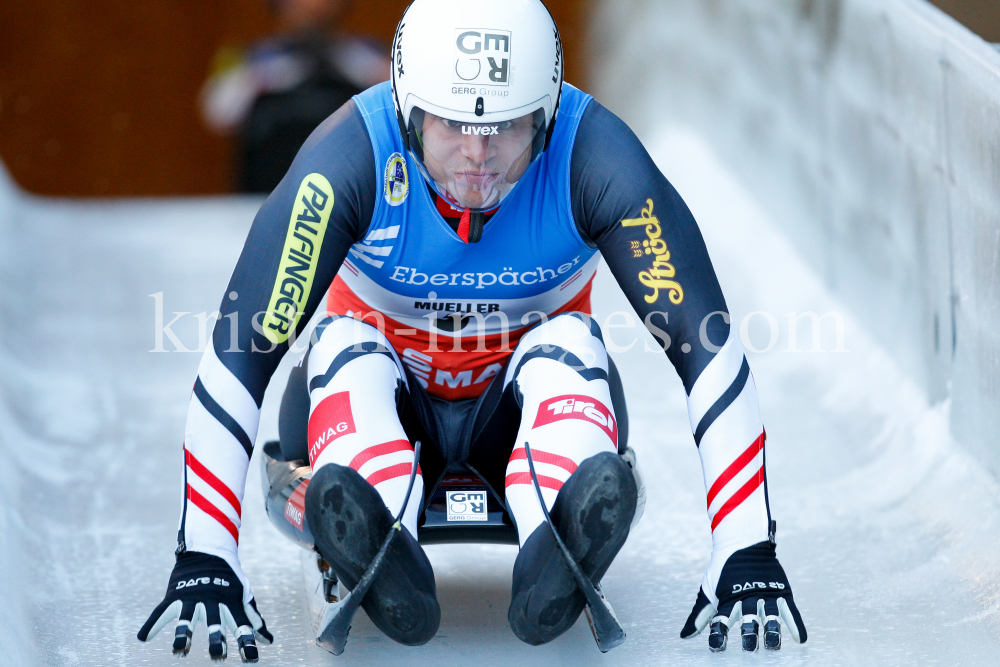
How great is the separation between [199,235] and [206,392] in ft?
10.0

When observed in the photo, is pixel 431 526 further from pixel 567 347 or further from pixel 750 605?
pixel 750 605

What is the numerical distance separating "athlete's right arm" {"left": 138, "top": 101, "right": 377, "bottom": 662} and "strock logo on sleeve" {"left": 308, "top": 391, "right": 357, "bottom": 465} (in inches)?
4.4

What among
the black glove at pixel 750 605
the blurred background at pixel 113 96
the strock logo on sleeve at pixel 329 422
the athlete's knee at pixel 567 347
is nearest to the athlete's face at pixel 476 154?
the athlete's knee at pixel 567 347

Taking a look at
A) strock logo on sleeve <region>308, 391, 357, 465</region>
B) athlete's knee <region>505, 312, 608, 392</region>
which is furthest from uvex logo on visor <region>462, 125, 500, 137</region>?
strock logo on sleeve <region>308, 391, 357, 465</region>

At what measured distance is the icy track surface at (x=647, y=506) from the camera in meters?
2.00

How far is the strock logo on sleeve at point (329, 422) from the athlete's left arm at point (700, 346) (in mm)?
479

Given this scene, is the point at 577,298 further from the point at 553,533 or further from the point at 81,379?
the point at 81,379

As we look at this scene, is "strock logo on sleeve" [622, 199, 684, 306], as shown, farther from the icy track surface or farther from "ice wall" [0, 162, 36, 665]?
"ice wall" [0, 162, 36, 665]

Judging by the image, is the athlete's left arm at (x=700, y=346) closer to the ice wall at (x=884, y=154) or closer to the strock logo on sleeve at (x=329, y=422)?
the strock logo on sleeve at (x=329, y=422)

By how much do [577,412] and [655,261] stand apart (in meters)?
0.28

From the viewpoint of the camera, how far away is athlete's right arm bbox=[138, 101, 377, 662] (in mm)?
1866

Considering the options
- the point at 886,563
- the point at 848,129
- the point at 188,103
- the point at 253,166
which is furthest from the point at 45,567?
the point at 188,103

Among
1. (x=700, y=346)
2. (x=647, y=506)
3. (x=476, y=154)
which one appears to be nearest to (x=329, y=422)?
(x=476, y=154)

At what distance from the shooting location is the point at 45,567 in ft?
7.64
